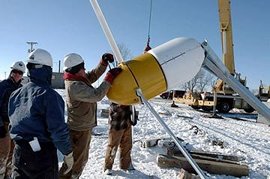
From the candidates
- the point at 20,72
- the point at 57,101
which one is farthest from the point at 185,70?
the point at 20,72

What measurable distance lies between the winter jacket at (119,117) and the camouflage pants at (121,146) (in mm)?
82

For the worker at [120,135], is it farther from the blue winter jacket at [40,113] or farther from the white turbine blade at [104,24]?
the blue winter jacket at [40,113]

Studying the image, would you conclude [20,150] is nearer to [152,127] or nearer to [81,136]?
[81,136]

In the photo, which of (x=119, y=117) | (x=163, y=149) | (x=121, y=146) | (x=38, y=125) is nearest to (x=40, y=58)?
(x=38, y=125)

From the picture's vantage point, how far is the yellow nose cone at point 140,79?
308 centimetres

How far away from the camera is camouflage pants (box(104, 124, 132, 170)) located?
566cm

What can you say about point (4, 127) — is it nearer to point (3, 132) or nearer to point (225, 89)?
point (3, 132)

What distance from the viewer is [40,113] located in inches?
118

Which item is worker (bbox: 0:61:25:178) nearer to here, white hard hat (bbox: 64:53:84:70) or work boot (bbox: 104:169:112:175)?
white hard hat (bbox: 64:53:84:70)

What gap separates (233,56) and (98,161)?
1596cm

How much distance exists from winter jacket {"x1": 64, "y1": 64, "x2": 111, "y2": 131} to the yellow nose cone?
0.53 m

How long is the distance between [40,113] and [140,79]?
0.93 metres

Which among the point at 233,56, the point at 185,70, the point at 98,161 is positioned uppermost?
the point at 233,56

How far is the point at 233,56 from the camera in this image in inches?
808
